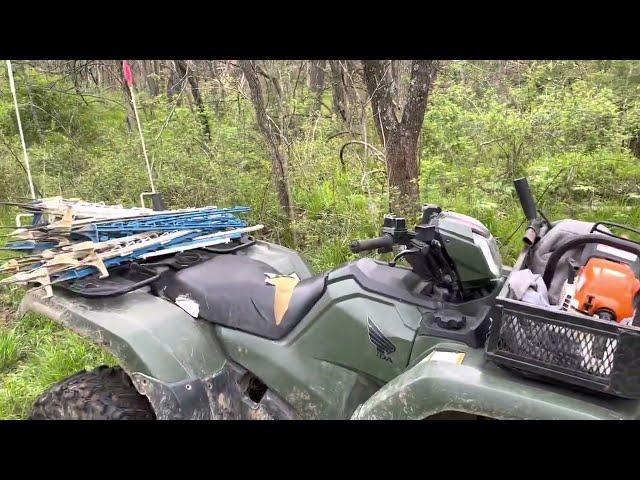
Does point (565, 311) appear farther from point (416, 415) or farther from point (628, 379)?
point (416, 415)

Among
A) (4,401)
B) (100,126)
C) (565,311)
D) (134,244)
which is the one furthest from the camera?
(100,126)

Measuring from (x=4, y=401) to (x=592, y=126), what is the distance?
5824mm

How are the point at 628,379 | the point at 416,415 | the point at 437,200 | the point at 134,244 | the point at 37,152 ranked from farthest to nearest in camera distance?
the point at 37,152 < the point at 437,200 < the point at 134,244 < the point at 416,415 < the point at 628,379

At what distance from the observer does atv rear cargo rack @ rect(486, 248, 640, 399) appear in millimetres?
1593

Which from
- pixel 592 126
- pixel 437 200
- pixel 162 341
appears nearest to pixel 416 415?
pixel 162 341

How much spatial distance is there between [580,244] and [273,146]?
12.8ft

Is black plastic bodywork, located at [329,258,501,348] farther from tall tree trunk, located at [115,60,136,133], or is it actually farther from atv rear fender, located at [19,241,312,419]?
tall tree trunk, located at [115,60,136,133]

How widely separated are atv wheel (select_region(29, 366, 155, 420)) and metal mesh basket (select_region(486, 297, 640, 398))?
151 cm

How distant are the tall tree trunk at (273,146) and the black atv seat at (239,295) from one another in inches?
102

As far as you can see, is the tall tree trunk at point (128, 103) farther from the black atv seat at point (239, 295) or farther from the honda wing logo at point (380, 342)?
the honda wing logo at point (380, 342)

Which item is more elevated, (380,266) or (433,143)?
(433,143)

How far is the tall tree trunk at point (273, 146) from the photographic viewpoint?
5383 millimetres

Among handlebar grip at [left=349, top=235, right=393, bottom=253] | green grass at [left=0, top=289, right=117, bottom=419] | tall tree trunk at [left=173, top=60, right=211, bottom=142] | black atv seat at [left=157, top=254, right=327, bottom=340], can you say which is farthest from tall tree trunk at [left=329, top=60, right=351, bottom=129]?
handlebar grip at [left=349, top=235, right=393, bottom=253]

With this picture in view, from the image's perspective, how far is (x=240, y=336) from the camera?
251cm
